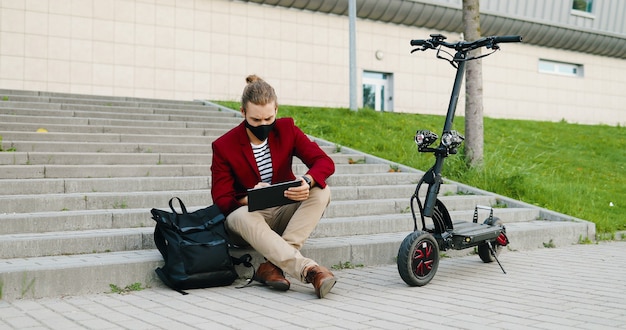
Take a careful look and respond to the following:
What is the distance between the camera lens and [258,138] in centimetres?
530

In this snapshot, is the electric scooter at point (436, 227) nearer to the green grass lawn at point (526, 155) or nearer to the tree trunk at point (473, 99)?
the green grass lawn at point (526, 155)

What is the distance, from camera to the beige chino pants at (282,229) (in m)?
4.92

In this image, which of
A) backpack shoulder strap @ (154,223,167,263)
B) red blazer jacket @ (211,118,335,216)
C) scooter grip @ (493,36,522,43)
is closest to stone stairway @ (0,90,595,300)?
backpack shoulder strap @ (154,223,167,263)

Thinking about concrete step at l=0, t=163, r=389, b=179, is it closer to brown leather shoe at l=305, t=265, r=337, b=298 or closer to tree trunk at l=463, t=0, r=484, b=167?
brown leather shoe at l=305, t=265, r=337, b=298

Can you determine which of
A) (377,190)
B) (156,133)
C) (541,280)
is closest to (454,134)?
(541,280)

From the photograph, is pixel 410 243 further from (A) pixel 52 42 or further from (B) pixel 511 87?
(B) pixel 511 87

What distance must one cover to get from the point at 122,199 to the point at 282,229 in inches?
85.6

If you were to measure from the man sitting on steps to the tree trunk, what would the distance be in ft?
18.0

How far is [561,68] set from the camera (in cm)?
2567

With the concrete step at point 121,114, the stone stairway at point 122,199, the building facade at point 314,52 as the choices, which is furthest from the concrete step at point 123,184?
the building facade at point 314,52

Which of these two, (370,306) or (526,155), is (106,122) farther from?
(526,155)

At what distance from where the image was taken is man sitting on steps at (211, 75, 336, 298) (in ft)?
16.6

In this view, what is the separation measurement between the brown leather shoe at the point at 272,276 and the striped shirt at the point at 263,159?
2.26 feet

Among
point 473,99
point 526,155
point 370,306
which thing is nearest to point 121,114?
point 473,99
